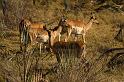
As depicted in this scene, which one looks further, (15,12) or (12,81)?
(15,12)

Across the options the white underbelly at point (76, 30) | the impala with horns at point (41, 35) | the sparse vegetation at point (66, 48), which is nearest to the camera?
the sparse vegetation at point (66, 48)

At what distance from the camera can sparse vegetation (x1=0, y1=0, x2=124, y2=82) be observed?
18.0 ft

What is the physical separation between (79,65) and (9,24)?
36.7 feet

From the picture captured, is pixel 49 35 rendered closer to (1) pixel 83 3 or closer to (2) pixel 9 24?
(2) pixel 9 24

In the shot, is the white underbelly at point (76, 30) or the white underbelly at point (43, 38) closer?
the white underbelly at point (43, 38)

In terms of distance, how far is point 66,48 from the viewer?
885cm

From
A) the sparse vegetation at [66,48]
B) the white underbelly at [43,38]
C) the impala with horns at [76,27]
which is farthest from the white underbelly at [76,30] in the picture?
the white underbelly at [43,38]

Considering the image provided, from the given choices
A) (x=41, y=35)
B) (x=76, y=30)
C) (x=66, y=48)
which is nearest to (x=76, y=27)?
(x=76, y=30)

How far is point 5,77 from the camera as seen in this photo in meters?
5.55

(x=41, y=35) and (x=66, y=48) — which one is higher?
(x=66, y=48)

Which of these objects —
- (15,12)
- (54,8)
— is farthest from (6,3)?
(54,8)

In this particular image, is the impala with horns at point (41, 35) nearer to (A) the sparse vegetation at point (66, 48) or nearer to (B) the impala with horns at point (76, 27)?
(A) the sparse vegetation at point (66, 48)

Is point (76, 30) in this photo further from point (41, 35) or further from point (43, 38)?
point (41, 35)

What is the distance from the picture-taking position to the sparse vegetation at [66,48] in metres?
5.50
